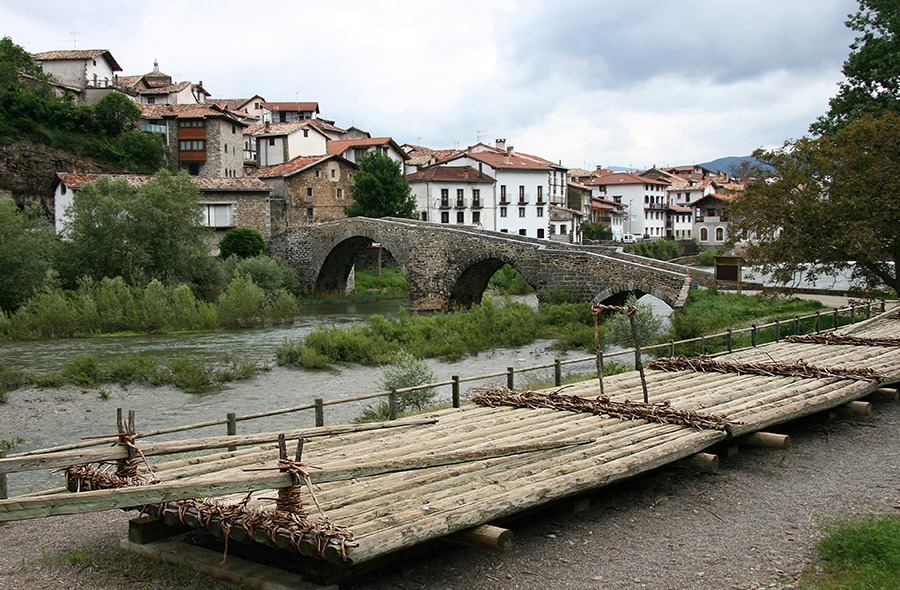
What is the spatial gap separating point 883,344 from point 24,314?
80.7 feet

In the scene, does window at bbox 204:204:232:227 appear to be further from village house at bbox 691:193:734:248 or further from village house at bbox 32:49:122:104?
village house at bbox 691:193:734:248

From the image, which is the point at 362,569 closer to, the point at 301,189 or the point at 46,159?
the point at 46,159

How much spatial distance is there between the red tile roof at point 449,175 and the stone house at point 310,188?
6.17 m

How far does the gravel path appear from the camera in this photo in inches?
272

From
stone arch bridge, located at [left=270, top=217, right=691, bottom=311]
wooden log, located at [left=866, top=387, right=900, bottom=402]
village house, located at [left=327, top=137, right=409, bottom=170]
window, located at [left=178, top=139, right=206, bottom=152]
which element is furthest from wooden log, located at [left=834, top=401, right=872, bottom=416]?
window, located at [left=178, top=139, right=206, bottom=152]

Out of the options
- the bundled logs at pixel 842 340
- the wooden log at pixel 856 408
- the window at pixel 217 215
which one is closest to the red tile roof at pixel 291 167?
the window at pixel 217 215

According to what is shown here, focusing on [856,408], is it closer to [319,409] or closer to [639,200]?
[319,409]

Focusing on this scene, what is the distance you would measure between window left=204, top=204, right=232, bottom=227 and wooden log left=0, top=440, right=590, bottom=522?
42.9 metres

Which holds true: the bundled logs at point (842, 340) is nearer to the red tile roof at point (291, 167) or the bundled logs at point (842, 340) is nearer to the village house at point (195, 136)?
the red tile roof at point (291, 167)

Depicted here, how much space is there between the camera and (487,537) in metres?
6.70

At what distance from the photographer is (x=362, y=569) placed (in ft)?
22.0

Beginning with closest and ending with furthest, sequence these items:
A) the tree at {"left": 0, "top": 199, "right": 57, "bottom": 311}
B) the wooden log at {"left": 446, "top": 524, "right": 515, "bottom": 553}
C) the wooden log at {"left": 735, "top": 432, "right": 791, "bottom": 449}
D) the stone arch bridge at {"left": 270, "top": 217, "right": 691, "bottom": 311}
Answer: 1. the wooden log at {"left": 446, "top": 524, "right": 515, "bottom": 553}
2. the wooden log at {"left": 735, "top": 432, "right": 791, "bottom": 449}
3. the tree at {"left": 0, "top": 199, "right": 57, "bottom": 311}
4. the stone arch bridge at {"left": 270, "top": 217, "right": 691, "bottom": 311}

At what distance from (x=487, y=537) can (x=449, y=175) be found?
2183 inches

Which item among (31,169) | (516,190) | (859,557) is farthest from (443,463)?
(516,190)
